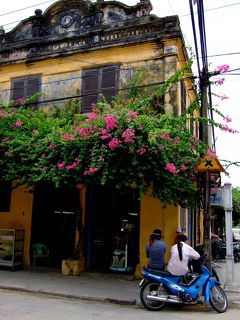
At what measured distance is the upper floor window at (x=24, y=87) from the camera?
15.2 meters

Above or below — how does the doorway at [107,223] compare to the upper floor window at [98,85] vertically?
below

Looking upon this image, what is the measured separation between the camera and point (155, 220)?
1197cm

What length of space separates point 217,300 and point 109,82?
878 cm

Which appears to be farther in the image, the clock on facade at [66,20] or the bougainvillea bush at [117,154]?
the clock on facade at [66,20]

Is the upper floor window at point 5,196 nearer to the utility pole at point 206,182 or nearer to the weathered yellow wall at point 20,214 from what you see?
the weathered yellow wall at point 20,214

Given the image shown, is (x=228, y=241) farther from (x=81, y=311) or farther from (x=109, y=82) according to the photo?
(x=109, y=82)

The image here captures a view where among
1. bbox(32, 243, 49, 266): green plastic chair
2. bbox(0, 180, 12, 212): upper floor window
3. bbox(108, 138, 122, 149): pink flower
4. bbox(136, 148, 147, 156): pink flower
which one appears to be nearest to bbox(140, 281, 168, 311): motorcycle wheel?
bbox(136, 148, 147, 156): pink flower

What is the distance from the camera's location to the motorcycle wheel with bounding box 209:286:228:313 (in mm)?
7980

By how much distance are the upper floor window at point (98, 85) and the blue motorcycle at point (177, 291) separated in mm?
7552

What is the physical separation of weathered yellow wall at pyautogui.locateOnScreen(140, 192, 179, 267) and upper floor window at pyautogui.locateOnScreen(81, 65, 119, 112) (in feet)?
14.4

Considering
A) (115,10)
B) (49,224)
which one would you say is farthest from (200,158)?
(115,10)

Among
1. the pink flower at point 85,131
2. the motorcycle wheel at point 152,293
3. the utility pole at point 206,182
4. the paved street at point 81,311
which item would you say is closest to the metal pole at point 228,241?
the utility pole at point 206,182

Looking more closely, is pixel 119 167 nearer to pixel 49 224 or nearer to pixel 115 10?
pixel 49 224

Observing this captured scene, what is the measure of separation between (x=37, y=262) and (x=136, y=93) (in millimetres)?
7179
